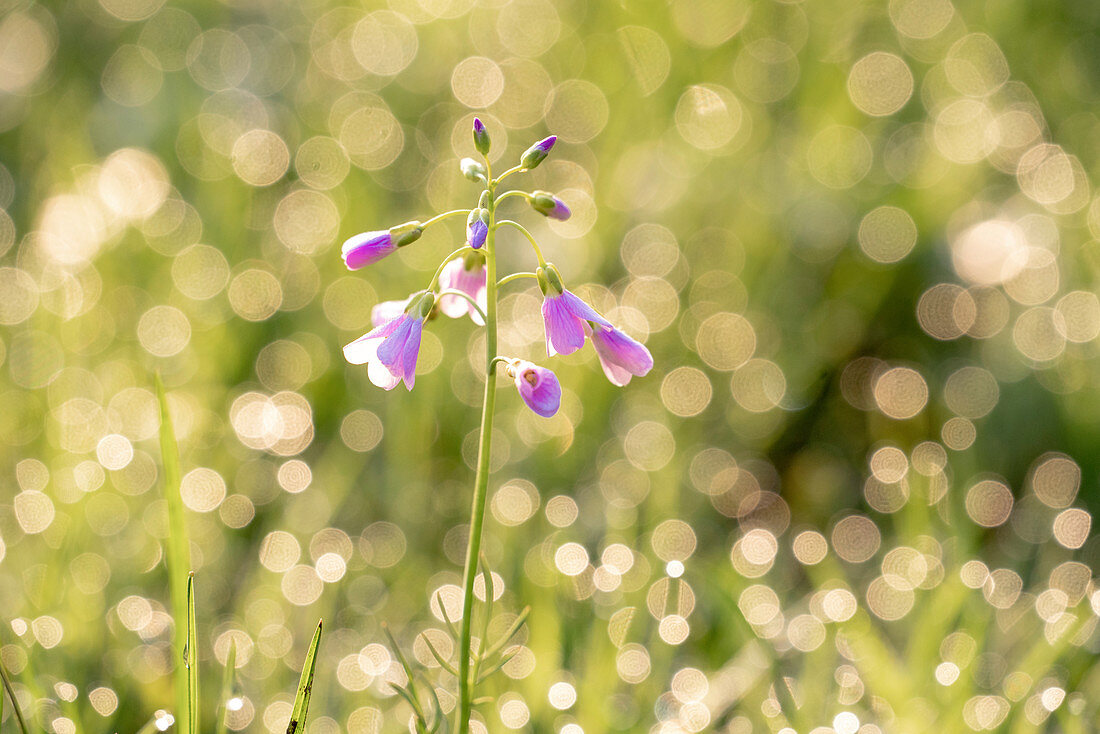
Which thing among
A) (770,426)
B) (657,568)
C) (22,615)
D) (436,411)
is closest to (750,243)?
(770,426)

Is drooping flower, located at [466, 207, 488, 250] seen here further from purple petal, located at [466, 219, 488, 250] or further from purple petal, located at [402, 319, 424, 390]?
purple petal, located at [402, 319, 424, 390]

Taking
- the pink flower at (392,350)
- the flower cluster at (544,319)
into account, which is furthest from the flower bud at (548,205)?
the pink flower at (392,350)

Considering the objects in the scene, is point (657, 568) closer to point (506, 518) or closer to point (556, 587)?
point (556, 587)

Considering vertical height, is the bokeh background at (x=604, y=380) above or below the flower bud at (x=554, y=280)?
below

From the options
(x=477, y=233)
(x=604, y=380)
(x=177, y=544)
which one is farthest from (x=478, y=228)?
(x=604, y=380)

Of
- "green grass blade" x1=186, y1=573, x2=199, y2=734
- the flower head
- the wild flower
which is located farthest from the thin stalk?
"green grass blade" x1=186, y1=573, x2=199, y2=734

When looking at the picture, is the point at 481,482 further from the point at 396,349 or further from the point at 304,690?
the point at 304,690

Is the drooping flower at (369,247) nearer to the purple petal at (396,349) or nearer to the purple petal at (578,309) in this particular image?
the purple petal at (396,349)
